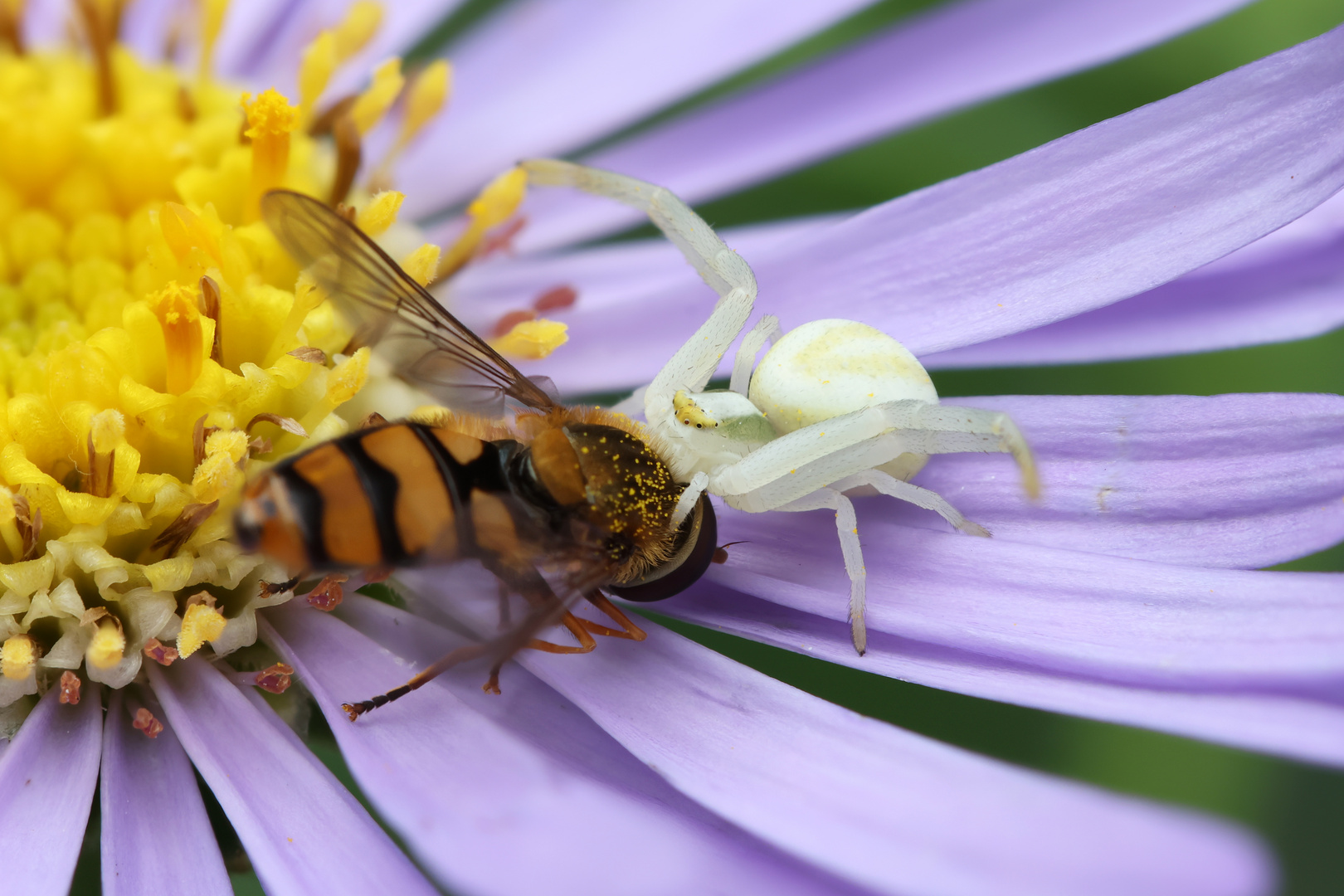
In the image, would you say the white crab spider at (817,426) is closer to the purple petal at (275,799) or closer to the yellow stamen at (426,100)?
the purple petal at (275,799)

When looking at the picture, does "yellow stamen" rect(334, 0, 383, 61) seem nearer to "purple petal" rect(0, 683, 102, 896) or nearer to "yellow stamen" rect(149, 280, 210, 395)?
"yellow stamen" rect(149, 280, 210, 395)

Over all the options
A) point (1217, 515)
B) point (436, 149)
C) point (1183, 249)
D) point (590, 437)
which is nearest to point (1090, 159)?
point (1183, 249)

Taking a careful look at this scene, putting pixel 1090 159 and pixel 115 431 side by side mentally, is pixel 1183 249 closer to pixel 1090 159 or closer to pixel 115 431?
pixel 1090 159

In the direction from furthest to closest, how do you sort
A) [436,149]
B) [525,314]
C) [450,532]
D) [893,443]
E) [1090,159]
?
[436,149] → [525,314] → [1090,159] → [893,443] → [450,532]

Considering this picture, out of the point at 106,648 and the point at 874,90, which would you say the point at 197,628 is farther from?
the point at 874,90

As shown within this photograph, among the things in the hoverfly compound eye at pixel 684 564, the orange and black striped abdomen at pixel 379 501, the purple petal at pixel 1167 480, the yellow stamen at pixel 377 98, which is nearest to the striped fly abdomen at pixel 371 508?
the orange and black striped abdomen at pixel 379 501

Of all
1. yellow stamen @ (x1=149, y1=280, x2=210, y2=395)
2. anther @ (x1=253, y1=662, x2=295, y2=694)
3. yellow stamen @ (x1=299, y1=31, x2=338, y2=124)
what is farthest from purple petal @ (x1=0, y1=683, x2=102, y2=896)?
yellow stamen @ (x1=299, y1=31, x2=338, y2=124)
